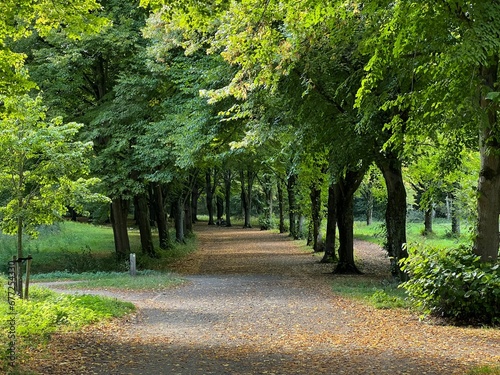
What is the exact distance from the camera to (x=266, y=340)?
9.29 m

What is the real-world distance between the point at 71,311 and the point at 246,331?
10.7 feet

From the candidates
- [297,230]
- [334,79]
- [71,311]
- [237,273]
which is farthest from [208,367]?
[297,230]

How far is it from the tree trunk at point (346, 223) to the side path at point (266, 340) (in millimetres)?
4822

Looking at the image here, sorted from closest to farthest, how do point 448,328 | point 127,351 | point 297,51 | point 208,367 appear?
1. point 208,367
2. point 127,351
3. point 448,328
4. point 297,51

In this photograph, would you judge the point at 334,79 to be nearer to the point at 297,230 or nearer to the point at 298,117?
the point at 298,117

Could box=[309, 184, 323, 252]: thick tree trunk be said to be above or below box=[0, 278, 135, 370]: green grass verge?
above

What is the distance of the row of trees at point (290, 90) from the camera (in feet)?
28.8

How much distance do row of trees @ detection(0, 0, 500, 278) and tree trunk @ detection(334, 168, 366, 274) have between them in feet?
0.18

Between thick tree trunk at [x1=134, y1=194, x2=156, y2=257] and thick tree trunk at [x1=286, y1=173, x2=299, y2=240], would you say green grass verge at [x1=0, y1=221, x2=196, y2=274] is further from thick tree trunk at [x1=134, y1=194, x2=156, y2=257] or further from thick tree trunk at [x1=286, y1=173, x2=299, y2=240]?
thick tree trunk at [x1=286, y1=173, x2=299, y2=240]

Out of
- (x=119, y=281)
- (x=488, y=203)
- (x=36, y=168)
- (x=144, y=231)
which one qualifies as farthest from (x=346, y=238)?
(x=144, y=231)

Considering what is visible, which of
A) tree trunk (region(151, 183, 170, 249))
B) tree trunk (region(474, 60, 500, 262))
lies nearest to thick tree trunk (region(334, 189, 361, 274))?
tree trunk (region(474, 60, 500, 262))

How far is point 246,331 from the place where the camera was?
10227 mm

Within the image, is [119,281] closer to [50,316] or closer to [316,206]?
[50,316]

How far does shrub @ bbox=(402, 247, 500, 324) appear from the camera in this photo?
969 cm
